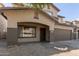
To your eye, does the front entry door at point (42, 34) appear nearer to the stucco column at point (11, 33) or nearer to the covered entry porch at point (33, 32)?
the covered entry porch at point (33, 32)

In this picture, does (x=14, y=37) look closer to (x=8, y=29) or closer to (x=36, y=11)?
(x=8, y=29)

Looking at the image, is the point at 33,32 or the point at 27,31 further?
the point at 33,32

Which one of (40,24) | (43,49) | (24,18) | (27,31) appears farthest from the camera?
(27,31)

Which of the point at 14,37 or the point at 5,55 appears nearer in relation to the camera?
the point at 5,55

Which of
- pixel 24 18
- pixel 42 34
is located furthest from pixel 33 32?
pixel 24 18

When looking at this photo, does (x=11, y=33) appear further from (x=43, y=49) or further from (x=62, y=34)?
(x=62, y=34)

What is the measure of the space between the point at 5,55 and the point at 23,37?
151 cm

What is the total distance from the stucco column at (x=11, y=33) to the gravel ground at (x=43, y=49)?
0.72 ft

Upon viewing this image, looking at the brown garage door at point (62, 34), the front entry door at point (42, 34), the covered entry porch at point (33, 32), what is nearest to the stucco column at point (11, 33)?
the covered entry porch at point (33, 32)

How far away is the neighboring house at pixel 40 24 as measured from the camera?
227 inches

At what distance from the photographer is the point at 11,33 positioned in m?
5.94

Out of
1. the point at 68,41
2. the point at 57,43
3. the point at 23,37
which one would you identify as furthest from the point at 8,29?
the point at 68,41

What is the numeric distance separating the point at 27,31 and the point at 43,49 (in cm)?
146

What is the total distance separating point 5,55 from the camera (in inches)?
204
